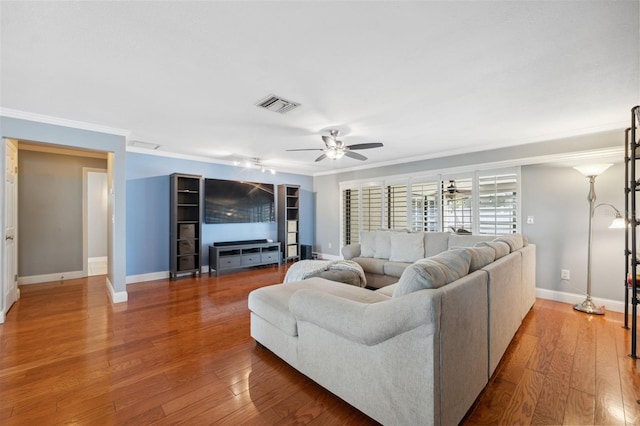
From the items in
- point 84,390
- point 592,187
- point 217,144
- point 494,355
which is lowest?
point 84,390

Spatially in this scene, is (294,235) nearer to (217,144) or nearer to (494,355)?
(217,144)

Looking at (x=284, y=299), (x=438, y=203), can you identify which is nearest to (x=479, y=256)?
(x=284, y=299)

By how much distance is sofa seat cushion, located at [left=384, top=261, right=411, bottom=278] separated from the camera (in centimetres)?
410

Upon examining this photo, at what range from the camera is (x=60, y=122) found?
11.0ft

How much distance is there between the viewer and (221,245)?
18.6ft

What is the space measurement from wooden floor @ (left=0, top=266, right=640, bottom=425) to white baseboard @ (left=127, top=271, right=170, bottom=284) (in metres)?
1.35

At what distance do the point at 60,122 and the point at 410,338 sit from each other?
4489 millimetres

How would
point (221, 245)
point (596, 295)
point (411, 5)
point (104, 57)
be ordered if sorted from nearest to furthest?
1. point (411, 5)
2. point (104, 57)
3. point (596, 295)
4. point (221, 245)

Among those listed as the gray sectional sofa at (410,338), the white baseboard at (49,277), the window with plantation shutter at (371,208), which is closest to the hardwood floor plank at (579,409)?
the gray sectional sofa at (410,338)

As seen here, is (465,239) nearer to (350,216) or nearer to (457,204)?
(457,204)

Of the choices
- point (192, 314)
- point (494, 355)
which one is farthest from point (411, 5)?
point (192, 314)

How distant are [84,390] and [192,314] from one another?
56.2 inches

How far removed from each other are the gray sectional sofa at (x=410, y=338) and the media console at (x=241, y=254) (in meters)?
3.45

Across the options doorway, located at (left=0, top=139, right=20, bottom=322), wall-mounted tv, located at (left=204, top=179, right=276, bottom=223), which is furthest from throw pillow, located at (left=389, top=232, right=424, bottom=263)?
doorway, located at (left=0, top=139, right=20, bottom=322)
